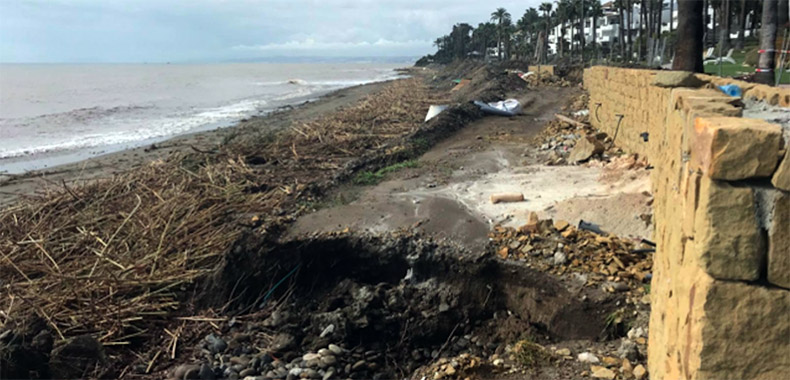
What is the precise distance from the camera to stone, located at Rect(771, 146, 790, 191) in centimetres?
205

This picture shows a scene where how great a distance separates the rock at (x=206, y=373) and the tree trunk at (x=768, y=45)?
11.5m

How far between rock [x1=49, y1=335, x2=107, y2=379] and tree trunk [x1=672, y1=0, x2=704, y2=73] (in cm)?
1061

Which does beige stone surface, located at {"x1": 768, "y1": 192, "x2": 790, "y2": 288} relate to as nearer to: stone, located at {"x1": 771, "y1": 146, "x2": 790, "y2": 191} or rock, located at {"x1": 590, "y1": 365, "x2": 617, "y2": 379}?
stone, located at {"x1": 771, "y1": 146, "x2": 790, "y2": 191}

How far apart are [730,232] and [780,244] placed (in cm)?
17

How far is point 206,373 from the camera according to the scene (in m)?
5.17

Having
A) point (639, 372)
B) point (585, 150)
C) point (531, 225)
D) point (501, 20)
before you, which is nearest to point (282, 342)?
point (531, 225)

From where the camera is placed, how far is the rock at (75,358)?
516 centimetres

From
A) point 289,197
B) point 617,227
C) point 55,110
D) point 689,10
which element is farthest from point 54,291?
point 55,110

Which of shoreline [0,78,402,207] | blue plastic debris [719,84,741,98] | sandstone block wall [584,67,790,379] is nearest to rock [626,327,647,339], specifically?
blue plastic debris [719,84,741,98]

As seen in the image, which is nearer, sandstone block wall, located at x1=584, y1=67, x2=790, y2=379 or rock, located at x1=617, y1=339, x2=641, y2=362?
sandstone block wall, located at x1=584, y1=67, x2=790, y2=379

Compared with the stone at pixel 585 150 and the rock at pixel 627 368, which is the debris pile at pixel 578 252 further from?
the stone at pixel 585 150

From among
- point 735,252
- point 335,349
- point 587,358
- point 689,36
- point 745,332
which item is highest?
point 689,36

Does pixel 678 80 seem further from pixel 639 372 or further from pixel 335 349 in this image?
pixel 335 349

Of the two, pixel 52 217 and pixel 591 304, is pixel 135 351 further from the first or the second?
pixel 591 304
